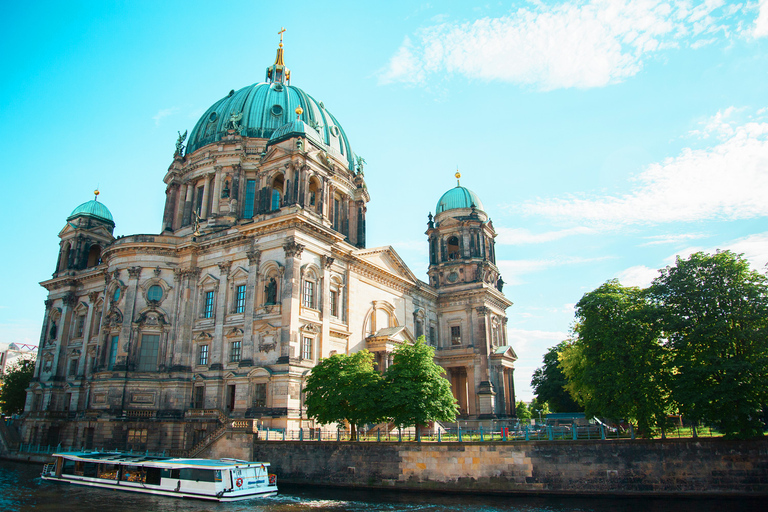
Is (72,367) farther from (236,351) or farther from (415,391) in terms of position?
(415,391)

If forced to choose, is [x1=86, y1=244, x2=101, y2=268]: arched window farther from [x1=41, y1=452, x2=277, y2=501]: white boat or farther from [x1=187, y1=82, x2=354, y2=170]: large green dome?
[x1=41, y1=452, x2=277, y2=501]: white boat

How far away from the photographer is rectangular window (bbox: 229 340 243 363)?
4091cm

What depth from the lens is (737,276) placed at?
28953mm

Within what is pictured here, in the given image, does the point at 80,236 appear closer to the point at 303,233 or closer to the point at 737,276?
the point at 303,233

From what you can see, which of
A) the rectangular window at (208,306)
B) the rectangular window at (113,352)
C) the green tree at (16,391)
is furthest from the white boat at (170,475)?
the green tree at (16,391)

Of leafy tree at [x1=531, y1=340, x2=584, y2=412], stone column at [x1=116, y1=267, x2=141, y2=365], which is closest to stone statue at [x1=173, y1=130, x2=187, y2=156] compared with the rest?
stone column at [x1=116, y1=267, x2=141, y2=365]

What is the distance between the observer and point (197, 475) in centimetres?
2719

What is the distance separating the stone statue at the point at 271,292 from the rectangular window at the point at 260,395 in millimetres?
6107

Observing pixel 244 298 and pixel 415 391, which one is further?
pixel 244 298

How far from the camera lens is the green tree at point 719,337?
26531mm

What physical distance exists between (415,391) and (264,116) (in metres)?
36.0

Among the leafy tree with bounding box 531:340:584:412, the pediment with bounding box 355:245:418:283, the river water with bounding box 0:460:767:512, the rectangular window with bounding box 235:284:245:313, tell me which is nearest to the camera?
the river water with bounding box 0:460:767:512

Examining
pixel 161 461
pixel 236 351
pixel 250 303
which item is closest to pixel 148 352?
pixel 236 351

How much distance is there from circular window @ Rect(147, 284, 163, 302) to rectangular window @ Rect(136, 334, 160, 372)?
3.15 m
